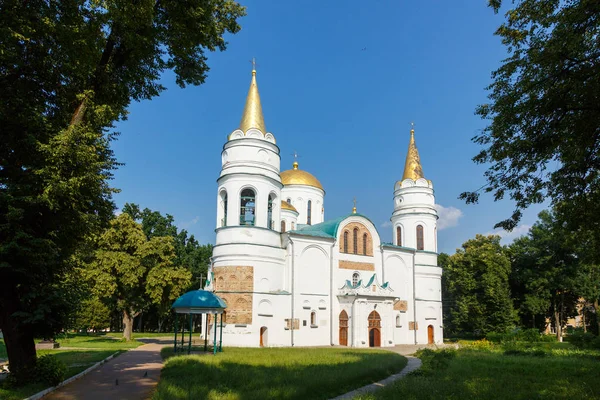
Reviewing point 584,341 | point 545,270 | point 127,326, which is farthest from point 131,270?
point 545,270

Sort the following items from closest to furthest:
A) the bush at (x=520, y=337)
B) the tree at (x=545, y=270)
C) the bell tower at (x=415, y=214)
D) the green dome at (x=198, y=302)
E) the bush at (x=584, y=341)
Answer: the green dome at (x=198, y=302) → the bush at (x=584, y=341) → the bush at (x=520, y=337) → the bell tower at (x=415, y=214) → the tree at (x=545, y=270)

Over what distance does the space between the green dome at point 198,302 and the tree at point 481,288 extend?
26.8 meters

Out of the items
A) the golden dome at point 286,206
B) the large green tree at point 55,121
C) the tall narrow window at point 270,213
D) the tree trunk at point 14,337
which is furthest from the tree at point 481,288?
the tree trunk at point 14,337

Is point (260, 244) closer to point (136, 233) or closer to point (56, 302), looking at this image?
point (136, 233)

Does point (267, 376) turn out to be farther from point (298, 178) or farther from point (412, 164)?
point (412, 164)

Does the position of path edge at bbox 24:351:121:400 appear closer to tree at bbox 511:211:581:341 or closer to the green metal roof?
the green metal roof

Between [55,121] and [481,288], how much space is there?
38167mm

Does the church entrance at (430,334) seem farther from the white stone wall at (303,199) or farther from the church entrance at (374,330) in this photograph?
the white stone wall at (303,199)

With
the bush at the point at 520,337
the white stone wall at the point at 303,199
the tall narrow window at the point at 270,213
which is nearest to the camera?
the tall narrow window at the point at 270,213

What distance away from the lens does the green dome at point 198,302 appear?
2186 centimetres

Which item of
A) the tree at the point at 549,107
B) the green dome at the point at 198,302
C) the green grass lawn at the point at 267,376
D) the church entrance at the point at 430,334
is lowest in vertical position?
the church entrance at the point at 430,334

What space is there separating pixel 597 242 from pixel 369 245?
20.5 meters

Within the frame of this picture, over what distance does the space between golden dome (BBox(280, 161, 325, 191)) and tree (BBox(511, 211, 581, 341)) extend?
65.5ft

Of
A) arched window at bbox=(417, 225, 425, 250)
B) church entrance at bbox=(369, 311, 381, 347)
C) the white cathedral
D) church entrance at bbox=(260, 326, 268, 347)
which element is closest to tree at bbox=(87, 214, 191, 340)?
the white cathedral
